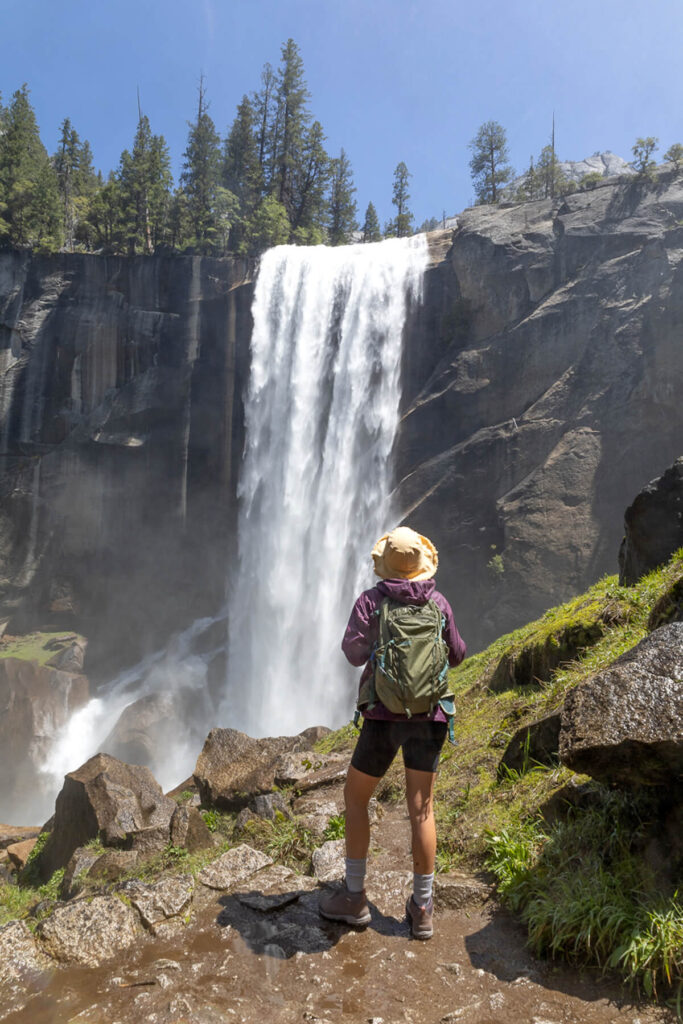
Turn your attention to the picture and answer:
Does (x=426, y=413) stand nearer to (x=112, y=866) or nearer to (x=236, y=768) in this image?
(x=236, y=768)

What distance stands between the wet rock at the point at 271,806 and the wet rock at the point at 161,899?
5.06 feet

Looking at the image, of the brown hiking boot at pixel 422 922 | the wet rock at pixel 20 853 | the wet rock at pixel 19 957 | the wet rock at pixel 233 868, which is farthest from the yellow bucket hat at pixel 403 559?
the wet rock at pixel 20 853

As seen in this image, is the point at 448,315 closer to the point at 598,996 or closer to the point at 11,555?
the point at 11,555

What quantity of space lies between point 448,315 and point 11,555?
21298 millimetres

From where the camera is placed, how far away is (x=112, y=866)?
543cm

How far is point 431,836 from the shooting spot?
3.16 m

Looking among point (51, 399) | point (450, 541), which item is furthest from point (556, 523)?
point (51, 399)

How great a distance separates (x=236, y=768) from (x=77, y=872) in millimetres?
1806

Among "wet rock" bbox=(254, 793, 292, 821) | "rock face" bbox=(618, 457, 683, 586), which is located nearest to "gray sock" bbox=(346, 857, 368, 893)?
"wet rock" bbox=(254, 793, 292, 821)

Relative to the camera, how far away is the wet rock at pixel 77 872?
17.7ft

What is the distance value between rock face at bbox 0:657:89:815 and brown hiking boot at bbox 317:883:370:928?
24.1 m

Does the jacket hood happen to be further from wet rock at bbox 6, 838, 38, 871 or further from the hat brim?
wet rock at bbox 6, 838, 38, 871

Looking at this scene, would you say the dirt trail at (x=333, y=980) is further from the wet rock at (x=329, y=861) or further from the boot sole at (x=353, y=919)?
the wet rock at (x=329, y=861)

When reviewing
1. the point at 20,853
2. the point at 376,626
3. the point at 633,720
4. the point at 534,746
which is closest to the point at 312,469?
the point at 20,853
